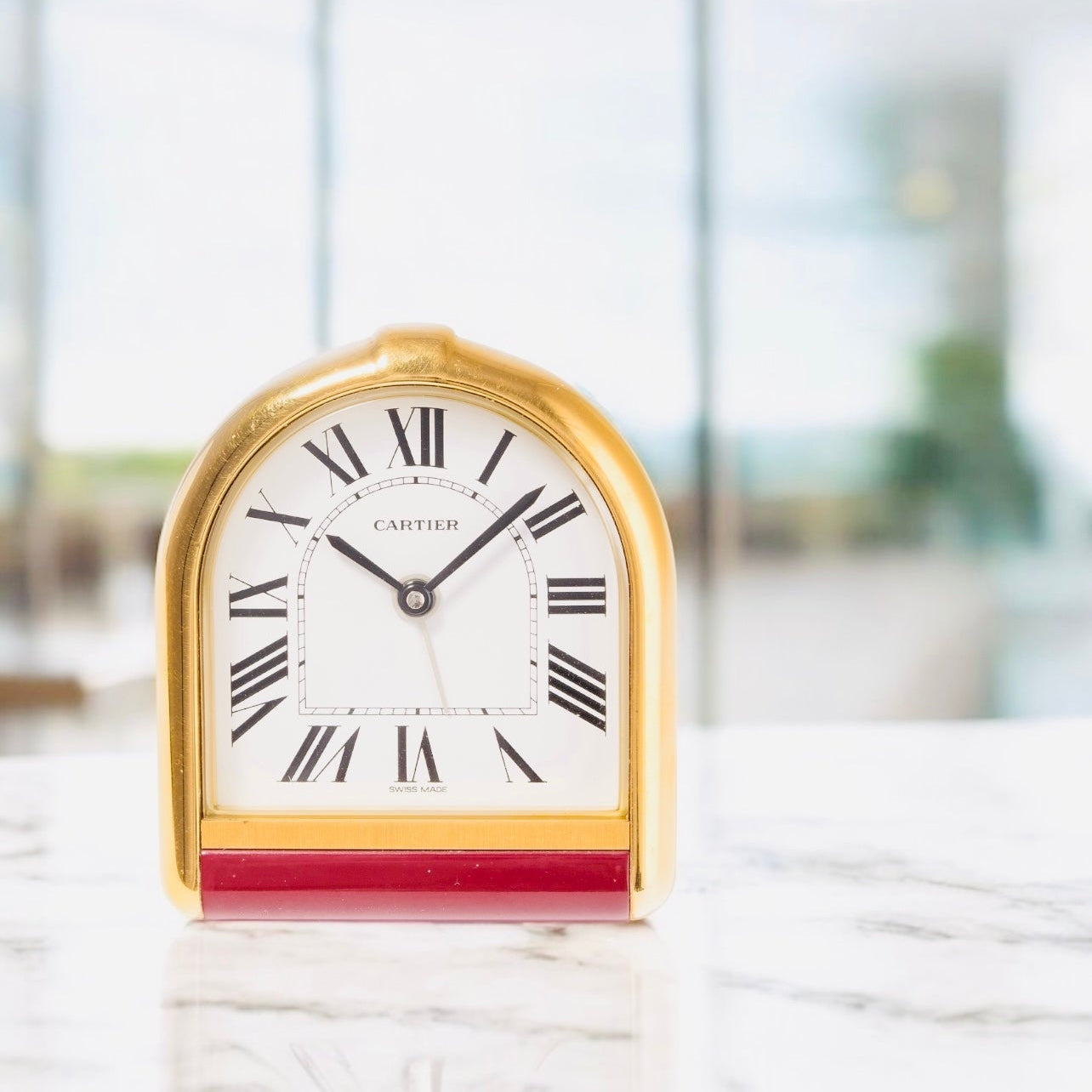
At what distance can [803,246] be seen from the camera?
333 cm

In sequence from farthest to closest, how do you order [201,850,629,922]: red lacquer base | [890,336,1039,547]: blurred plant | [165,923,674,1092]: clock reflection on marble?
[890,336,1039,547]: blurred plant
[201,850,629,922]: red lacquer base
[165,923,674,1092]: clock reflection on marble

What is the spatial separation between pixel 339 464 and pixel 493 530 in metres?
0.07

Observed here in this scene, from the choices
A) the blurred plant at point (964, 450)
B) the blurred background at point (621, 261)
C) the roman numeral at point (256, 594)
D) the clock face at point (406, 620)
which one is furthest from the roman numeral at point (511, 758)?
the blurred plant at point (964, 450)

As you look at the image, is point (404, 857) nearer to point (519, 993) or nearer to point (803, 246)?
point (519, 993)

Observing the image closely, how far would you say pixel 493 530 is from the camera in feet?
1.57

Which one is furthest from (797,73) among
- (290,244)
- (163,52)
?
(163,52)

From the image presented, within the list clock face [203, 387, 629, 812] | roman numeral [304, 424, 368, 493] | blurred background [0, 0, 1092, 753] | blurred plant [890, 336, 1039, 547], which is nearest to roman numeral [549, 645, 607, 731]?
clock face [203, 387, 629, 812]

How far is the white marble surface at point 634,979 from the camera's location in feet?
1.16

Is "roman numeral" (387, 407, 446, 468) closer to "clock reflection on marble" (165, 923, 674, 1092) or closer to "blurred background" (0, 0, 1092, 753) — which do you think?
"clock reflection on marble" (165, 923, 674, 1092)

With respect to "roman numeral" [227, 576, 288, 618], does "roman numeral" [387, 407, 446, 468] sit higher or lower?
higher

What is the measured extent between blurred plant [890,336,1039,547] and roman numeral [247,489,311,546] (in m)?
3.19

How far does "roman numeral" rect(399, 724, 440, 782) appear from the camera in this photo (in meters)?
0.48

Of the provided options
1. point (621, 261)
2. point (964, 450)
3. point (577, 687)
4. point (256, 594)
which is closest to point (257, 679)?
point (256, 594)

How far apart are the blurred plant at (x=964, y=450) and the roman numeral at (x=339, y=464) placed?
10.4 feet
